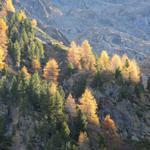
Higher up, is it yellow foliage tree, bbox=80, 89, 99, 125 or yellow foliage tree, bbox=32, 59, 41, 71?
yellow foliage tree, bbox=32, 59, 41, 71

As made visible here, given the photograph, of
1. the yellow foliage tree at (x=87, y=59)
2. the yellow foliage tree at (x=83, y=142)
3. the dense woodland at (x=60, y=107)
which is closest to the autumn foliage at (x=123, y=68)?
the dense woodland at (x=60, y=107)

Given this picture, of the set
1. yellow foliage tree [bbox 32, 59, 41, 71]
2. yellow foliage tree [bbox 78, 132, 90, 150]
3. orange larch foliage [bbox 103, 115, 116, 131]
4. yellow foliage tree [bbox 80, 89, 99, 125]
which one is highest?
yellow foliage tree [bbox 32, 59, 41, 71]

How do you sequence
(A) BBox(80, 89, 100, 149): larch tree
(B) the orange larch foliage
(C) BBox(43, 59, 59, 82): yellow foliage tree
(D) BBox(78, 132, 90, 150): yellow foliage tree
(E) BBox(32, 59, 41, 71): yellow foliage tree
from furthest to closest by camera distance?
(E) BBox(32, 59, 41, 71): yellow foliage tree, (C) BBox(43, 59, 59, 82): yellow foliage tree, (B) the orange larch foliage, (A) BBox(80, 89, 100, 149): larch tree, (D) BBox(78, 132, 90, 150): yellow foliage tree

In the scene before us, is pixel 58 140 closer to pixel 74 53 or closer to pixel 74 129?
pixel 74 129

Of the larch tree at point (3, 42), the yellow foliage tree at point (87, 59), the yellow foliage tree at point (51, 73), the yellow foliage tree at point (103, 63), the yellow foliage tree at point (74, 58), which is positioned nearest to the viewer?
the yellow foliage tree at point (51, 73)

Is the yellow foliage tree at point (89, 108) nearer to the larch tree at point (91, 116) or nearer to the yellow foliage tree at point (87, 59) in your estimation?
the larch tree at point (91, 116)

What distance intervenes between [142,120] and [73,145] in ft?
123

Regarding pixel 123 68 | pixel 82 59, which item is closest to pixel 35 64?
pixel 82 59

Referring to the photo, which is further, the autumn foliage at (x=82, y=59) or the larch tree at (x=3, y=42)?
the autumn foliage at (x=82, y=59)

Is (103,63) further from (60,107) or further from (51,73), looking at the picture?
(60,107)

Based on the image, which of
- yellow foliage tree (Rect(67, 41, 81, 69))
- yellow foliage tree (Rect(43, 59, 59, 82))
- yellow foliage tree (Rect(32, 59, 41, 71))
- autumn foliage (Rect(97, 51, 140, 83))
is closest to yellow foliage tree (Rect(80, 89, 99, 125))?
autumn foliage (Rect(97, 51, 140, 83))

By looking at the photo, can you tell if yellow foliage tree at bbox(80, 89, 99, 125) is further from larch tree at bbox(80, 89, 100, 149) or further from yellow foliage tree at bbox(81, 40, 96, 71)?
yellow foliage tree at bbox(81, 40, 96, 71)

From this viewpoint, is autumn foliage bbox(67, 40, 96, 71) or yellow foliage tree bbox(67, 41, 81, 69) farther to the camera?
yellow foliage tree bbox(67, 41, 81, 69)

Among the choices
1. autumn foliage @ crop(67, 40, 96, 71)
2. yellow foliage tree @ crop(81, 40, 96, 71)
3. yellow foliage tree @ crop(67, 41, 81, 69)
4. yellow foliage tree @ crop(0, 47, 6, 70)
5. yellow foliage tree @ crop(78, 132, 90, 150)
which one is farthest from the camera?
yellow foliage tree @ crop(81, 40, 96, 71)
